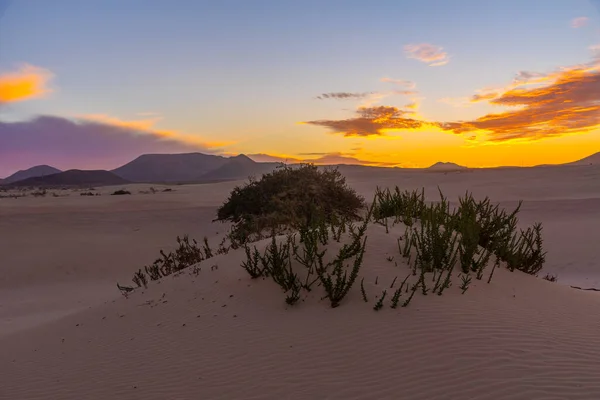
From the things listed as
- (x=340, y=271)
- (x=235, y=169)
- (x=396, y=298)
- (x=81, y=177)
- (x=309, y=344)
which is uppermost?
(x=235, y=169)

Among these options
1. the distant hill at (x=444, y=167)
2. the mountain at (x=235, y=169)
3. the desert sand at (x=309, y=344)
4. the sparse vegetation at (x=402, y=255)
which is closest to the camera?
the desert sand at (x=309, y=344)

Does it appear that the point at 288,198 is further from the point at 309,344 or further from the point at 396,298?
the point at 309,344

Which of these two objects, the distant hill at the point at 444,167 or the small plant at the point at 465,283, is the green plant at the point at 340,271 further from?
the distant hill at the point at 444,167

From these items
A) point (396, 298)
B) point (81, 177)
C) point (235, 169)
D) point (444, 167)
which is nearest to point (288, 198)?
point (396, 298)

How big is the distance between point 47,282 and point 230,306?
9.33 meters

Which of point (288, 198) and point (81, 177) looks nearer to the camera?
point (288, 198)

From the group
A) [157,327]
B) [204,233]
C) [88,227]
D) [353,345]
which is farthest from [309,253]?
[88,227]

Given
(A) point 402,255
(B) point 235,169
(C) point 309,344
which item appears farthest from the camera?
(B) point 235,169

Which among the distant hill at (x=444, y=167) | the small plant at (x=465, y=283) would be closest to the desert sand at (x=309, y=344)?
the small plant at (x=465, y=283)

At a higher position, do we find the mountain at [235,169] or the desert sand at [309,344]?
the mountain at [235,169]

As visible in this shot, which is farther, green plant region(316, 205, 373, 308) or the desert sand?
green plant region(316, 205, 373, 308)

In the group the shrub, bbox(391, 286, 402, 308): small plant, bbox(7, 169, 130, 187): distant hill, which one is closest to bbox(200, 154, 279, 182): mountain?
bbox(7, 169, 130, 187): distant hill

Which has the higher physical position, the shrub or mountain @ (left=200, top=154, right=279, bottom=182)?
mountain @ (left=200, top=154, right=279, bottom=182)

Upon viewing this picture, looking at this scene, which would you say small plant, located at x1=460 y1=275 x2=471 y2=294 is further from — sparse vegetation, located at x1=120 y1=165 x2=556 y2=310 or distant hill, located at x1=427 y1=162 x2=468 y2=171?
distant hill, located at x1=427 y1=162 x2=468 y2=171
